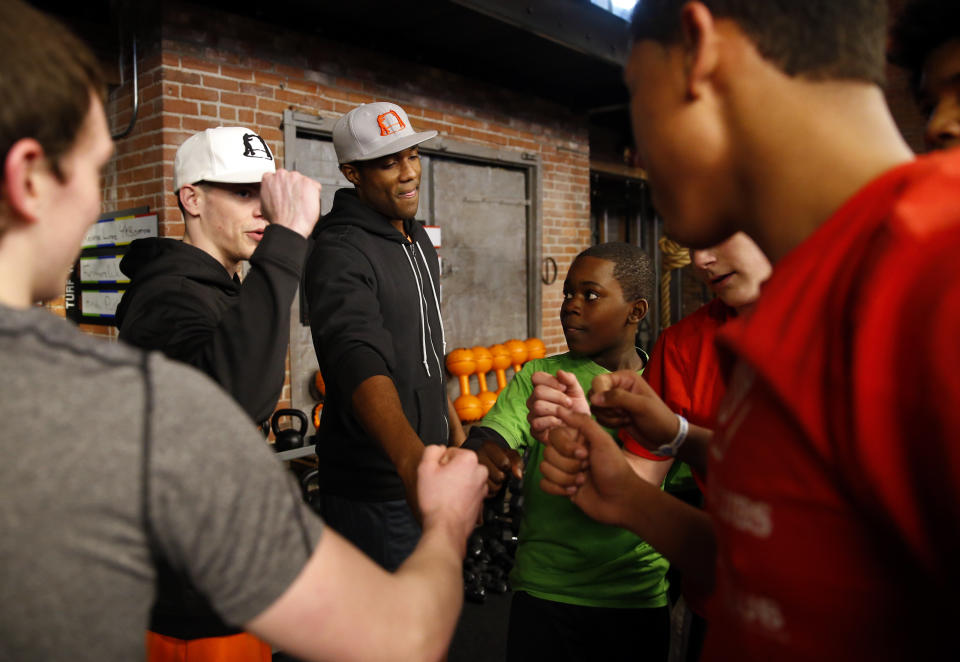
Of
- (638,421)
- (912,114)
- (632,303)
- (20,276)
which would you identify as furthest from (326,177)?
(912,114)

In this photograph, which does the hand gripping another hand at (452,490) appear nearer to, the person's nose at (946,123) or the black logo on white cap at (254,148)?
the person's nose at (946,123)

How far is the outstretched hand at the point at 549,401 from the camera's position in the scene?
153cm

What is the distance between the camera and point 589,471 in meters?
1.35

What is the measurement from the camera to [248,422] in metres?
0.75

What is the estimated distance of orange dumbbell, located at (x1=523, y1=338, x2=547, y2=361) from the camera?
5.91 m

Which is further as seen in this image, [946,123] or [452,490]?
[946,123]

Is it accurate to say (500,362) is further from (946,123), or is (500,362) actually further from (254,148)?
(946,123)

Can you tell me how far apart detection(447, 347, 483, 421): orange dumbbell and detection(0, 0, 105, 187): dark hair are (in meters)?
4.58

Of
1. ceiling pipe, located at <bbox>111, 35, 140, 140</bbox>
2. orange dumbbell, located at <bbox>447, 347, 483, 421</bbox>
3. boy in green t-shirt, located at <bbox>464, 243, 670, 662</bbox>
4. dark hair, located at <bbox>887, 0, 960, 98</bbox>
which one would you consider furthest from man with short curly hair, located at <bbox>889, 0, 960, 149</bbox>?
orange dumbbell, located at <bbox>447, 347, 483, 421</bbox>

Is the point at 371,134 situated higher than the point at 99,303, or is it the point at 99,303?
the point at 371,134

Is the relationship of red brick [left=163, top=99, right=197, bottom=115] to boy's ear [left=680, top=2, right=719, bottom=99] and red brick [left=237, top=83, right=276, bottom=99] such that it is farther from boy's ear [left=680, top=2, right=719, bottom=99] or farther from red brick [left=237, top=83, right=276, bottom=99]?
boy's ear [left=680, top=2, right=719, bottom=99]

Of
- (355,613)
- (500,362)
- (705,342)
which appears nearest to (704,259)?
(705,342)

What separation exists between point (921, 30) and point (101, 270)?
454cm

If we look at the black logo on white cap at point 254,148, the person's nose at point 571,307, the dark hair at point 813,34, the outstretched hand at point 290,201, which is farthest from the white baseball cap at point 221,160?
the dark hair at point 813,34
